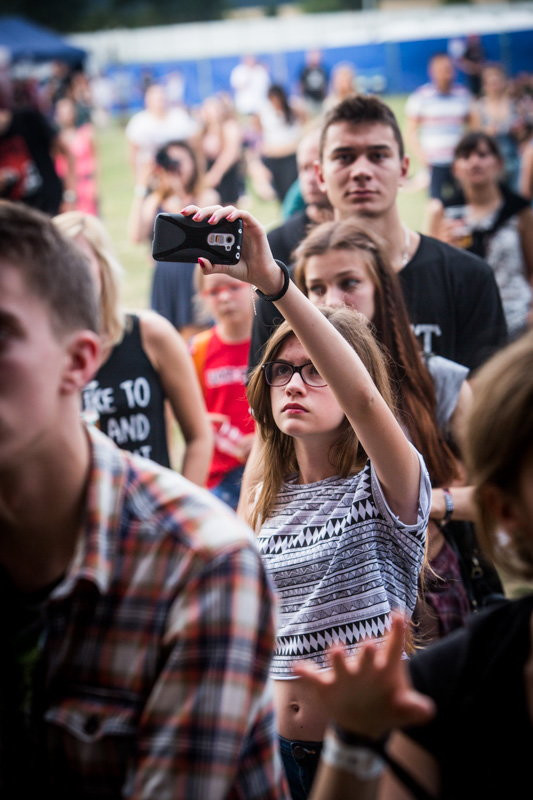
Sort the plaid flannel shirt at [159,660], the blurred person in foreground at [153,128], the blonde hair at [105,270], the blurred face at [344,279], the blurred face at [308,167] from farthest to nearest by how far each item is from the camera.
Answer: the blurred person in foreground at [153,128] < the blurred face at [308,167] < the blonde hair at [105,270] < the blurred face at [344,279] < the plaid flannel shirt at [159,660]

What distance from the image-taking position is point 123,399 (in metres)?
3.66

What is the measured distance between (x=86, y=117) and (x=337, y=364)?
19.1m

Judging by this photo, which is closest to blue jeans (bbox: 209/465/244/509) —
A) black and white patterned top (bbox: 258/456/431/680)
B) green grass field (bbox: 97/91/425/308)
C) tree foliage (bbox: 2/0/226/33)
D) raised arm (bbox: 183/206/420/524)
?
black and white patterned top (bbox: 258/456/431/680)

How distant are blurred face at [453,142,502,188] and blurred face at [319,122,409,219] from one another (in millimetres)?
2123

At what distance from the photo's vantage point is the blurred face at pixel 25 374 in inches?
60.4

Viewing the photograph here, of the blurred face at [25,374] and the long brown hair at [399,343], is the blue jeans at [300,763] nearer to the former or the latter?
the long brown hair at [399,343]

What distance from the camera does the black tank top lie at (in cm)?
363

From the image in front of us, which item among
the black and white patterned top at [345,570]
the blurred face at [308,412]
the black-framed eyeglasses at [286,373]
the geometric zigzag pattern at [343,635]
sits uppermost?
the black-framed eyeglasses at [286,373]

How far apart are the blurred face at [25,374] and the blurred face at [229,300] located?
2.92 meters

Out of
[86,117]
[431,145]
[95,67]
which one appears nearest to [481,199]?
[431,145]

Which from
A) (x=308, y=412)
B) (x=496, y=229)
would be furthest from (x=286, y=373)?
(x=496, y=229)

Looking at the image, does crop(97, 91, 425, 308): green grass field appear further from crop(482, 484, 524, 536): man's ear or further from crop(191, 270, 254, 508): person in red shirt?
crop(482, 484, 524, 536): man's ear

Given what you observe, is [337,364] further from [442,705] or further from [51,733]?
[51,733]

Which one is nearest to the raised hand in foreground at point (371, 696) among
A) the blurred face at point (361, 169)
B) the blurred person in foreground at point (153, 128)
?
the blurred face at point (361, 169)
